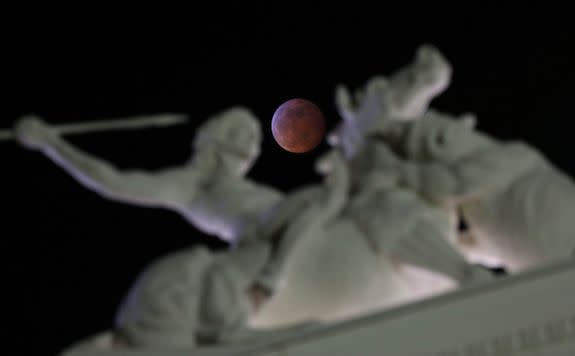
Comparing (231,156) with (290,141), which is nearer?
(290,141)

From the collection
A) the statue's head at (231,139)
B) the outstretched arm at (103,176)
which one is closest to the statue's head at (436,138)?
the statue's head at (231,139)

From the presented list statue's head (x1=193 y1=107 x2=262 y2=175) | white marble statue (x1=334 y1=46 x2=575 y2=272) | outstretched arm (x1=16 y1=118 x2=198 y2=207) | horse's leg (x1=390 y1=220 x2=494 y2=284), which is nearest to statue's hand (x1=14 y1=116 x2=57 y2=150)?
outstretched arm (x1=16 y1=118 x2=198 y2=207)

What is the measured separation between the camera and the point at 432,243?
3.59 m

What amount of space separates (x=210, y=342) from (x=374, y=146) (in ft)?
4.79

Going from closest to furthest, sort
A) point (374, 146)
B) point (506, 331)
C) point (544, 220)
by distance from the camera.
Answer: point (506, 331) → point (544, 220) → point (374, 146)

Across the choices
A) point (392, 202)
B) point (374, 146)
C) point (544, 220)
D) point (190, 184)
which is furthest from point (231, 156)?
point (544, 220)

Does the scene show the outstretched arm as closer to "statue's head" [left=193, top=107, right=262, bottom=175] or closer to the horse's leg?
"statue's head" [left=193, top=107, right=262, bottom=175]

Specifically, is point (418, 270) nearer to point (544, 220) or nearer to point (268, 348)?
point (544, 220)

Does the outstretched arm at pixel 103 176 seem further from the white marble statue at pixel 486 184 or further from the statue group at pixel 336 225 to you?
the white marble statue at pixel 486 184

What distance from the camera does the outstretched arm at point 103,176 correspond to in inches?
166

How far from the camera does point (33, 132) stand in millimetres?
4199

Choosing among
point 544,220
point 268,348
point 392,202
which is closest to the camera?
point 268,348

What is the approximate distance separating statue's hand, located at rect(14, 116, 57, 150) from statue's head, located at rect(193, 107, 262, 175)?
729mm

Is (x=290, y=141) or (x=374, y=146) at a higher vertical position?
(x=290, y=141)
